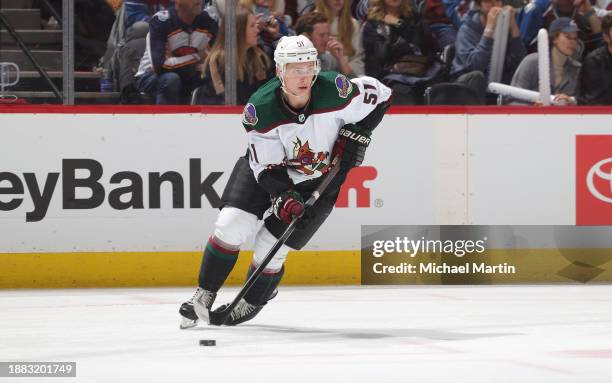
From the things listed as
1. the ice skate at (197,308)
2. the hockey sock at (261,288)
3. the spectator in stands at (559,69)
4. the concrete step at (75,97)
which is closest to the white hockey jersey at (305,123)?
the hockey sock at (261,288)

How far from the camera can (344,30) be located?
26.5 ft

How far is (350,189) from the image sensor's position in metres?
7.88

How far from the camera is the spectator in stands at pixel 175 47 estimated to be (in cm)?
787

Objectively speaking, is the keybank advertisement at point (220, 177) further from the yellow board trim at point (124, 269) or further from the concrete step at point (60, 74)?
the concrete step at point (60, 74)

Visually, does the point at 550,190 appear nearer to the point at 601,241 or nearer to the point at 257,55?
the point at 601,241

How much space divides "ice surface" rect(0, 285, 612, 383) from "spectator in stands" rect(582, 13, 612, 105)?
4.15ft

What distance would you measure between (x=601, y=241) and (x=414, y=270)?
1142mm

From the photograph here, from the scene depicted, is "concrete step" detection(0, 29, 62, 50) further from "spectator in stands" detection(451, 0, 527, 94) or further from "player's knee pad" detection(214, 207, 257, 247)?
"player's knee pad" detection(214, 207, 257, 247)

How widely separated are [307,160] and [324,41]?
2681 mm

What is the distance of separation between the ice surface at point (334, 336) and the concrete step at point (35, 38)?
59.9 inches

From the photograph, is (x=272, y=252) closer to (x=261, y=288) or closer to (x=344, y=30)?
(x=261, y=288)

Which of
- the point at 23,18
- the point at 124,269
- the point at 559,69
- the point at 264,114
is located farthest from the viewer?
the point at 23,18

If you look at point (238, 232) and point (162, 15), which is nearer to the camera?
point (238, 232)

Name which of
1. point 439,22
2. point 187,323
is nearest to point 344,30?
point 439,22
